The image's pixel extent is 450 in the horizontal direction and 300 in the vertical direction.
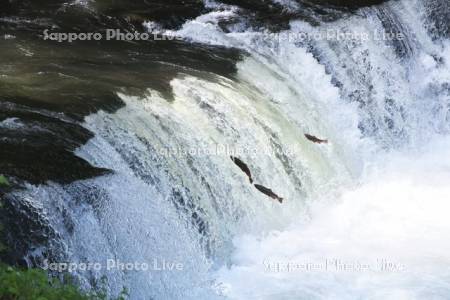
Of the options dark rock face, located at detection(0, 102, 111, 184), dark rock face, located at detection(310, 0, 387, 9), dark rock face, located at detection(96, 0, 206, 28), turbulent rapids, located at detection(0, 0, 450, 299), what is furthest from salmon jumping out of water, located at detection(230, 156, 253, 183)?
dark rock face, located at detection(310, 0, 387, 9)

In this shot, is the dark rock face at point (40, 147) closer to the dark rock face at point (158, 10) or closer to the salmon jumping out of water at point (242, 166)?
the salmon jumping out of water at point (242, 166)

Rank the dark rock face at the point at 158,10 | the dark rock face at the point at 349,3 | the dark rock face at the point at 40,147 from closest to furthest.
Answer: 1. the dark rock face at the point at 40,147
2. the dark rock face at the point at 158,10
3. the dark rock face at the point at 349,3

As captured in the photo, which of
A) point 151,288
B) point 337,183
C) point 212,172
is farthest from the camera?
point 337,183

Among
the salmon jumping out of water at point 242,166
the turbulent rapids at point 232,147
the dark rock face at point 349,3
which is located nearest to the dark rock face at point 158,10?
the turbulent rapids at point 232,147

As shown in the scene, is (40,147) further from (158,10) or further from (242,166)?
(158,10)

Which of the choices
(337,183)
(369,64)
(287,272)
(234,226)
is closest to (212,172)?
(234,226)

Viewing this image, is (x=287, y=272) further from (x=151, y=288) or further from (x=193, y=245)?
(x=151, y=288)

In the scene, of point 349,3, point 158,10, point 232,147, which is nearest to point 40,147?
point 232,147

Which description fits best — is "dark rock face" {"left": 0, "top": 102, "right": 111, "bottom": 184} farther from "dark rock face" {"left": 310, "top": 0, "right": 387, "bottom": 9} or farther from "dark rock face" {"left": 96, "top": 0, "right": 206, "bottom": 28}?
"dark rock face" {"left": 310, "top": 0, "right": 387, "bottom": 9}
